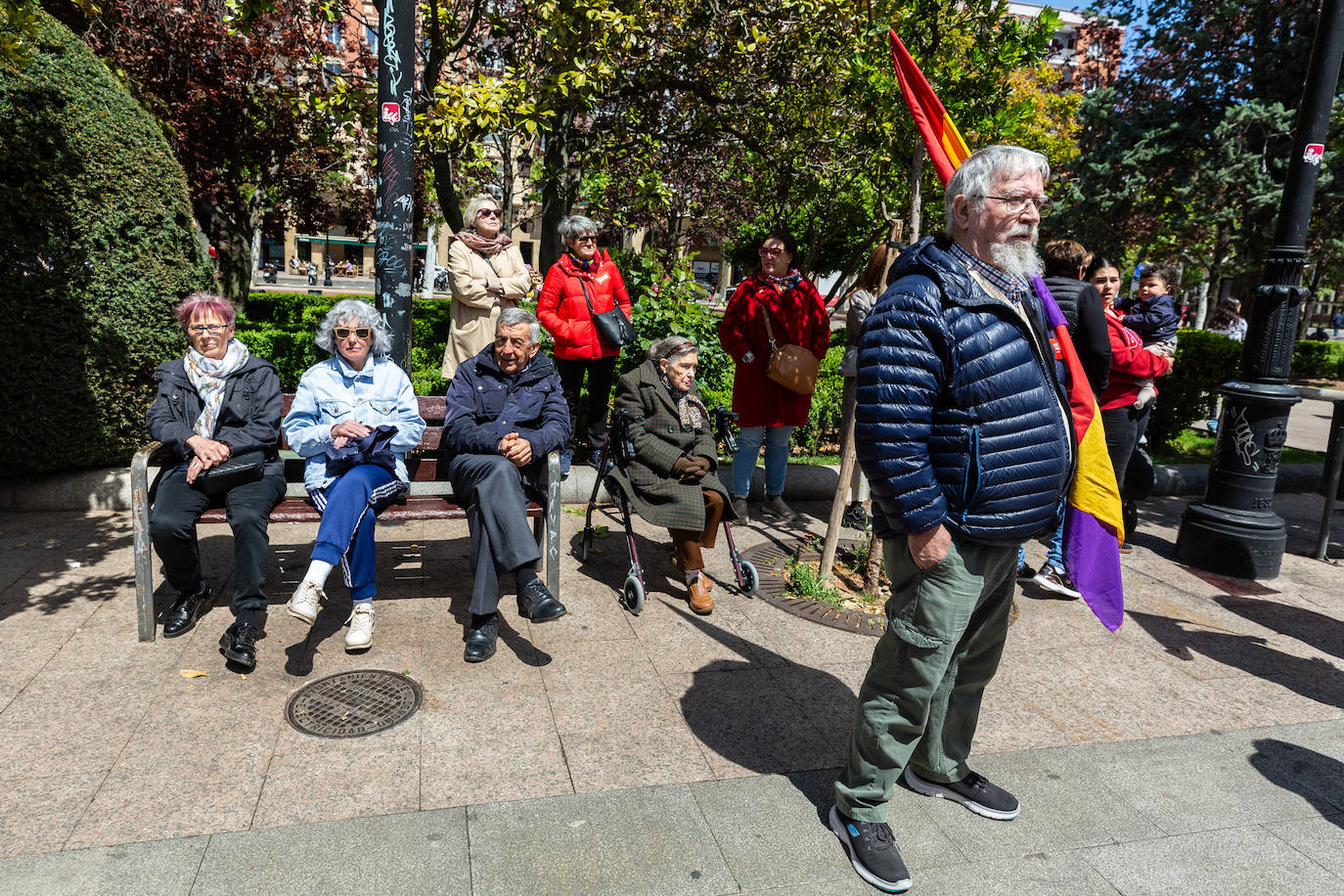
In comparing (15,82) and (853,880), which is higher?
(15,82)

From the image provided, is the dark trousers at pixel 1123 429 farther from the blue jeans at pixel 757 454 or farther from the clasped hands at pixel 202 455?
the clasped hands at pixel 202 455

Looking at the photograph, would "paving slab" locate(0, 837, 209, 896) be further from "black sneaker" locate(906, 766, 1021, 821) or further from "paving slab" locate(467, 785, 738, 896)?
"black sneaker" locate(906, 766, 1021, 821)

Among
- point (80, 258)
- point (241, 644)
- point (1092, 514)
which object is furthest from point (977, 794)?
point (80, 258)

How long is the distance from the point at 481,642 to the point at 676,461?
146 centimetres

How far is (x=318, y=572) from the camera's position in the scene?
12.3 ft

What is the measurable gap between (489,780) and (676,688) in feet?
3.29

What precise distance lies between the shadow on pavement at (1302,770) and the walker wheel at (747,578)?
2431 mm

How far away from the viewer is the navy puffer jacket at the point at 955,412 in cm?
235

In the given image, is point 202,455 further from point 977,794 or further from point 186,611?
point 977,794

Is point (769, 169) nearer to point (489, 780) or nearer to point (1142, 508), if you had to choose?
point (1142, 508)

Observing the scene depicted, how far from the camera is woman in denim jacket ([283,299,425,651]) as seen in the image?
12.8 feet

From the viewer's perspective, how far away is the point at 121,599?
4352 mm

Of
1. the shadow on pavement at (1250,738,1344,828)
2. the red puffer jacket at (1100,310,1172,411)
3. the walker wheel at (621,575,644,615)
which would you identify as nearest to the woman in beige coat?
the walker wheel at (621,575,644,615)

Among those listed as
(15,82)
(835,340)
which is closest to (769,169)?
(835,340)
